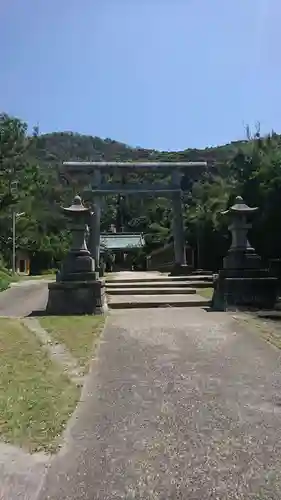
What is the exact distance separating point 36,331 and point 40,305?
6.66m

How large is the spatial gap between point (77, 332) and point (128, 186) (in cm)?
1546

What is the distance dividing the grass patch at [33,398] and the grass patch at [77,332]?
1.63 ft

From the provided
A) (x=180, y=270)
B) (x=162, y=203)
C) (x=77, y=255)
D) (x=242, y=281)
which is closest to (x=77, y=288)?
(x=77, y=255)

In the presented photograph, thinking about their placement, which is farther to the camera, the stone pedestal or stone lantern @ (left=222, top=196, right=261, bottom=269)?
stone lantern @ (left=222, top=196, right=261, bottom=269)

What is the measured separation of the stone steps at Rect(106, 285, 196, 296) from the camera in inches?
683

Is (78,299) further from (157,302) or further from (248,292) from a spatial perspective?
(248,292)

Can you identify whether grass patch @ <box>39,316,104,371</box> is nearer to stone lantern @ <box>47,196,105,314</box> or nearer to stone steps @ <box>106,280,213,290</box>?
stone lantern @ <box>47,196,105,314</box>

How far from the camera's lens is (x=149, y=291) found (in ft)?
57.7

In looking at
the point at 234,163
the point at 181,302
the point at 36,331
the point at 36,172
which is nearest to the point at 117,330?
the point at 36,331

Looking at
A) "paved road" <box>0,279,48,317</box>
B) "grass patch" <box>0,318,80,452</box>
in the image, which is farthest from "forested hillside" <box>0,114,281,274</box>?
"grass patch" <box>0,318,80,452</box>

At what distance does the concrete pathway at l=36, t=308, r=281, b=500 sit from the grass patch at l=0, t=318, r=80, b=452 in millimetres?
152

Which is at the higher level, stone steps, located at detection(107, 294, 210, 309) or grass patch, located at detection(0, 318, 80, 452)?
grass patch, located at detection(0, 318, 80, 452)

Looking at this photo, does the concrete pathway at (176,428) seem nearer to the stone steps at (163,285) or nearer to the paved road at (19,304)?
the paved road at (19,304)

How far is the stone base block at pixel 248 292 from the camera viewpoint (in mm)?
13836
